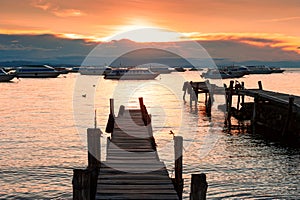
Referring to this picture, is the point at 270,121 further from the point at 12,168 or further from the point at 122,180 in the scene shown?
the point at 122,180

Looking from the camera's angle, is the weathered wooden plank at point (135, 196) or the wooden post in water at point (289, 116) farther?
the wooden post in water at point (289, 116)

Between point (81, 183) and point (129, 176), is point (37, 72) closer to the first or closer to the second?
point (129, 176)

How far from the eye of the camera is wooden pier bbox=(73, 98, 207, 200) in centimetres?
861

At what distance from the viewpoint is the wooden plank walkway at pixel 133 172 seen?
11.3 metres

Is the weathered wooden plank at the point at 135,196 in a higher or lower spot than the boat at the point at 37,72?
lower

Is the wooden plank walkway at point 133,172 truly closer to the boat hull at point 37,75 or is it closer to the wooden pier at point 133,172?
the wooden pier at point 133,172

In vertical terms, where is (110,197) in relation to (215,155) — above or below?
above

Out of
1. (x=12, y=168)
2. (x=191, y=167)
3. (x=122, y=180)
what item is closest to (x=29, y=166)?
(x=12, y=168)

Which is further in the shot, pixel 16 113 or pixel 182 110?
pixel 182 110

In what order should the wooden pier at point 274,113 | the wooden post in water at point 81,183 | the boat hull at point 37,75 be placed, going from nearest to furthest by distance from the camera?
the wooden post in water at point 81,183
the wooden pier at point 274,113
the boat hull at point 37,75

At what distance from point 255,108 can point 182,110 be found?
16056 mm

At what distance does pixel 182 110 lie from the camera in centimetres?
4869

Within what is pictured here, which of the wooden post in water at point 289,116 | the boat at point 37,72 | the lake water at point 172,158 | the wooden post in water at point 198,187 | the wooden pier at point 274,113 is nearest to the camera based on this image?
the wooden post in water at point 198,187

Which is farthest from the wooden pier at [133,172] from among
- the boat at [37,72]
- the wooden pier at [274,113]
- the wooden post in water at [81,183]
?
the boat at [37,72]
